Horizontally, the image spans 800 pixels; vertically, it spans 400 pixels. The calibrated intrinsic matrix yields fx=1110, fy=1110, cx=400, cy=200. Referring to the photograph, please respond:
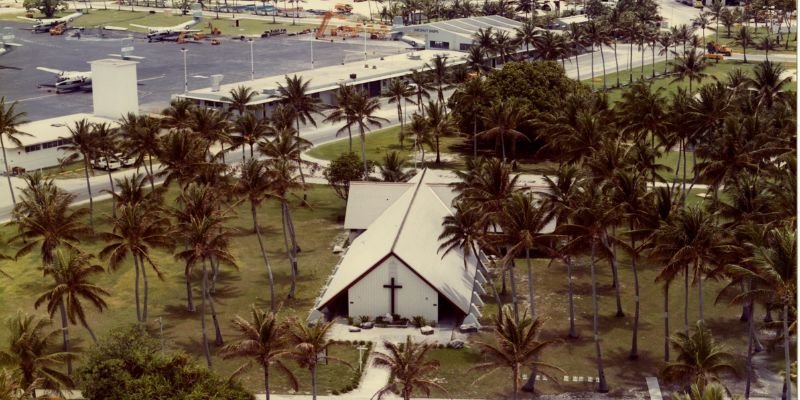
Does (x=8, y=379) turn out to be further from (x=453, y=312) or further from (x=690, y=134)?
(x=690, y=134)

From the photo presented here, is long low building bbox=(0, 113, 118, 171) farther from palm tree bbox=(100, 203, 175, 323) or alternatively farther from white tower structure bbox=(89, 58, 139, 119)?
palm tree bbox=(100, 203, 175, 323)

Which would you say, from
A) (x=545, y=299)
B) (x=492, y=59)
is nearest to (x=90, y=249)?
(x=545, y=299)

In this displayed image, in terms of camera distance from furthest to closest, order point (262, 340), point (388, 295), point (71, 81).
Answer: point (71, 81), point (388, 295), point (262, 340)

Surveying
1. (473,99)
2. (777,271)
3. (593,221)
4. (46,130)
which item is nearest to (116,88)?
(46,130)

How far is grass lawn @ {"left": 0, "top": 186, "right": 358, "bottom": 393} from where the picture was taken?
7631 centimetres

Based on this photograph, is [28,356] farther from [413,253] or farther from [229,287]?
[413,253]

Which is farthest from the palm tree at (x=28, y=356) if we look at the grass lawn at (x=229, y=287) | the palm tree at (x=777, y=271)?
the palm tree at (x=777, y=271)

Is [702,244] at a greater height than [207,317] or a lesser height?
greater

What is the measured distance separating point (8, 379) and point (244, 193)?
30924 mm

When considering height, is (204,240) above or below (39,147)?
above

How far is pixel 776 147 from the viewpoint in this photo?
89500 millimetres

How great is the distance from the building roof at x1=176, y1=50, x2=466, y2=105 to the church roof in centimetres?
6341

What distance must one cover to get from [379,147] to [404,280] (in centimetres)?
6182

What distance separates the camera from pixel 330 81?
168000 mm
